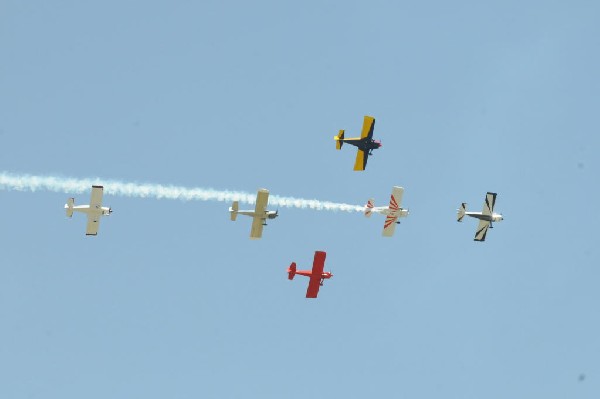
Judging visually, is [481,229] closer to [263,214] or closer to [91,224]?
[263,214]

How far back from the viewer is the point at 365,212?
102m

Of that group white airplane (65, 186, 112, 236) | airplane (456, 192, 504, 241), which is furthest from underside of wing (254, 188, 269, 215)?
airplane (456, 192, 504, 241)

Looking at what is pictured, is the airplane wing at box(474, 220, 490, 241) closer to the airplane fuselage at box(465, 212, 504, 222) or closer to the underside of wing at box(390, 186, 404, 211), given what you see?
the airplane fuselage at box(465, 212, 504, 222)

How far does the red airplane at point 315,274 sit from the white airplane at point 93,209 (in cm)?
1681

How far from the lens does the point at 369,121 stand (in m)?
98.7

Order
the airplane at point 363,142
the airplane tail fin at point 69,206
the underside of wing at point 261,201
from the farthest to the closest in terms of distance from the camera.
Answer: the airplane at point 363,142 < the underside of wing at point 261,201 < the airplane tail fin at point 69,206

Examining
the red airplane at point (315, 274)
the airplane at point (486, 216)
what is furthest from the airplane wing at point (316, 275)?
the airplane at point (486, 216)

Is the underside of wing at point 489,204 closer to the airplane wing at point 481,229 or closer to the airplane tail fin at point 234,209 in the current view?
the airplane wing at point 481,229

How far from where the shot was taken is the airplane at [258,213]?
3487 inches

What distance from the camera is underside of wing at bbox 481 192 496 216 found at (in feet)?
333

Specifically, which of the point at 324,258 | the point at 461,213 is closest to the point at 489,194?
the point at 461,213

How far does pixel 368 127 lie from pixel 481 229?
15.1m

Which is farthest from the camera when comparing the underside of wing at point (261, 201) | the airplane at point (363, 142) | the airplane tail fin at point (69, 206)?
the airplane at point (363, 142)

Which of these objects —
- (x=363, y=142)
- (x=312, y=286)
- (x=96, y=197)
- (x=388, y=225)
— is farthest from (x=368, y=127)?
(x=96, y=197)
